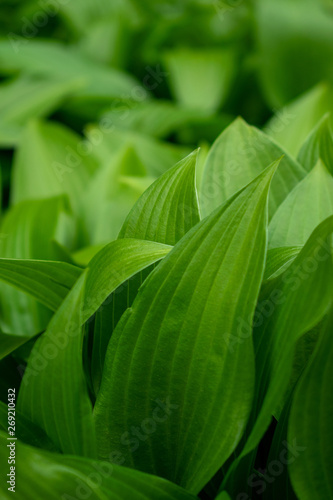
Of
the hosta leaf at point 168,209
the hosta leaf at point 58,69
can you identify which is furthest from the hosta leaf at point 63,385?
the hosta leaf at point 58,69

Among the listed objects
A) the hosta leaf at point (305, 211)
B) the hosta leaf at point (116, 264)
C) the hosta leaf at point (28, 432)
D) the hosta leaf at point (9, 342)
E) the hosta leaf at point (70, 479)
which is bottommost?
the hosta leaf at point (28, 432)

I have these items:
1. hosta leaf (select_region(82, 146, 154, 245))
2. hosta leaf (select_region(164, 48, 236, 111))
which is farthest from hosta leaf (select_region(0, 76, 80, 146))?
hosta leaf (select_region(82, 146, 154, 245))

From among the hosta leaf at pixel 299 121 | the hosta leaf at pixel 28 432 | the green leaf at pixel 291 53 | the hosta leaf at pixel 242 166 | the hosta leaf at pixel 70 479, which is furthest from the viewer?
the green leaf at pixel 291 53

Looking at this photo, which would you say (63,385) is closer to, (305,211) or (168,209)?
(168,209)

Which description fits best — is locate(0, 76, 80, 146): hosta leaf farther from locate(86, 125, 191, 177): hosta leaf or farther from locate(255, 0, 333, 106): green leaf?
locate(255, 0, 333, 106): green leaf

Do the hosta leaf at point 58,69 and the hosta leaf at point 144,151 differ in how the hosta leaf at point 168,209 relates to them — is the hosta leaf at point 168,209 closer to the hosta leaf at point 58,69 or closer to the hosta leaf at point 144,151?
the hosta leaf at point 144,151

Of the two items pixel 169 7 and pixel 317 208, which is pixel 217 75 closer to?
pixel 169 7

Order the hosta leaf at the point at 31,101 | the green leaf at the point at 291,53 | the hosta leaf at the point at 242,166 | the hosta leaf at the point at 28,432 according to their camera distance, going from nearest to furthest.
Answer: the hosta leaf at the point at 28,432
the hosta leaf at the point at 242,166
the hosta leaf at the point at 31,101
the green leaf at the point at 291,53

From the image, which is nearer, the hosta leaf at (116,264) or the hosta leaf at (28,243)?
the hosta leaf at (116,264)
